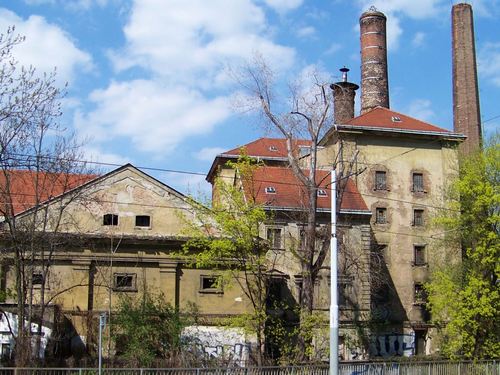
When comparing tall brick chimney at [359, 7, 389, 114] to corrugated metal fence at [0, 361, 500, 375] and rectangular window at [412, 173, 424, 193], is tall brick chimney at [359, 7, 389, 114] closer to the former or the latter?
rectangular window at [412, 173, 424, 193]

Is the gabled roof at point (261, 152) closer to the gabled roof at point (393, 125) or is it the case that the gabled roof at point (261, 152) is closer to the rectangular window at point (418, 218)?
the gabled roof at point (393, 125)

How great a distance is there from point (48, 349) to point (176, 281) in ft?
21.2

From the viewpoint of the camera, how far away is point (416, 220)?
44500 millimetres

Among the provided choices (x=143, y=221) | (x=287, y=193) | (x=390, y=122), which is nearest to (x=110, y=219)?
(x=143, y=221)

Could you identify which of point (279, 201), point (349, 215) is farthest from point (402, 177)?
point (279, 201)

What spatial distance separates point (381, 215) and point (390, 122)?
275 inches

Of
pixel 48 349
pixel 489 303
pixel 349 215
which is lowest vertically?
pixel 48 349

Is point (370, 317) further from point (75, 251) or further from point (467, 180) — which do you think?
point (75, 251)

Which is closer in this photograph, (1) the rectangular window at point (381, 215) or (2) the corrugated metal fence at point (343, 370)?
(2) the corrugated metal fence at point (343, 370)

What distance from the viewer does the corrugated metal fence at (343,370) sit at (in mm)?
23164

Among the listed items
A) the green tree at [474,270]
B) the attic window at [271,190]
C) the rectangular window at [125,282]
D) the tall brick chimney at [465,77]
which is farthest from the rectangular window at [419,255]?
the rectangular window at [125,282]

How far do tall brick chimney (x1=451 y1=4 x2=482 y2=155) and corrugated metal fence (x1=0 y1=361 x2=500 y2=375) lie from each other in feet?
85.7

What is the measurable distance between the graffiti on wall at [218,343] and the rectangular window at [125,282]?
3.25m

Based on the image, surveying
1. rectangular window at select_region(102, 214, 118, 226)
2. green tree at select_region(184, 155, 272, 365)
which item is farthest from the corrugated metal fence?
rectangular window at select_region(102, 214, 118, 226)
